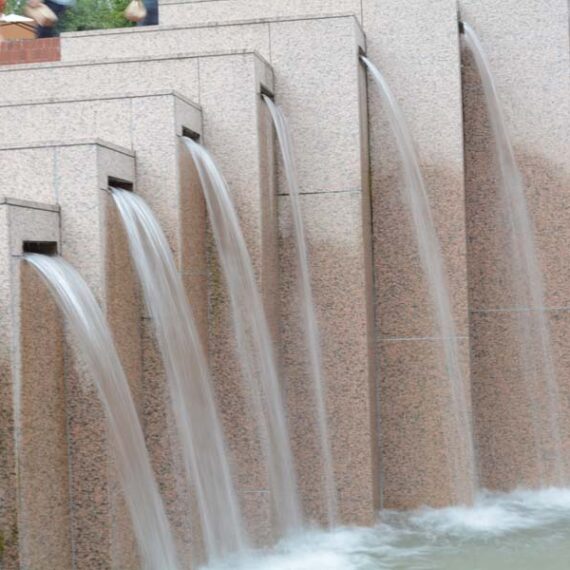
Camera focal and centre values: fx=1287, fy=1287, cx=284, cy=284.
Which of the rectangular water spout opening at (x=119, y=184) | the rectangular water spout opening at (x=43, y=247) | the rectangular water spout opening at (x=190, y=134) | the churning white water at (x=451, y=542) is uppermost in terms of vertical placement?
the rectangular water spout opening at (x=190, y=134)

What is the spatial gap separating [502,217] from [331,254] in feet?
6.71

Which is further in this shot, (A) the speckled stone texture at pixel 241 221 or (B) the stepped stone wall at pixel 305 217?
(A) the speckled stone texture at pixel 241 221

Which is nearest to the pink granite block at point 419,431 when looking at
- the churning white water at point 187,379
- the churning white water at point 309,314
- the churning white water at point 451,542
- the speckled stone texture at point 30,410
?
the churning white water at point 451,542

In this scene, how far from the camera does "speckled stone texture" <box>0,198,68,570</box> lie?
25.7 feet

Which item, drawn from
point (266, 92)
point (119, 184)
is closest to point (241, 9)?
point (266, 92)

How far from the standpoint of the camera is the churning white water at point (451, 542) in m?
9.82

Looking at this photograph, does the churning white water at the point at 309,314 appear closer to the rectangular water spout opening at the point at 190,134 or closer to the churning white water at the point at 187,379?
the rectangular water spout opening at the point at 190,134

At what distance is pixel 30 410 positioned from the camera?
8.10 meters

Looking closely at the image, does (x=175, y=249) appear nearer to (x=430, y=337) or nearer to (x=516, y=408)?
(x=430, y=337)

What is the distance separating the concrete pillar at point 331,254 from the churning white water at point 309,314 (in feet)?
0.17

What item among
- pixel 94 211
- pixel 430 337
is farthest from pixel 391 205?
pixel 94 211

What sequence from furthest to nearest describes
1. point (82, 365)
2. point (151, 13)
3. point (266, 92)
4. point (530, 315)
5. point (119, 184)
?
point (151, 13) → point (530, 315) → point (266, 92) → point (119, 184) → point (82, 365)

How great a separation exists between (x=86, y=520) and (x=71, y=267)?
1.70 metres

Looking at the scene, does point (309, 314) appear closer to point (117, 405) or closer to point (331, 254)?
point (331, 254)
